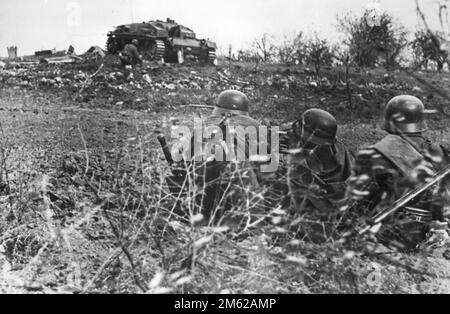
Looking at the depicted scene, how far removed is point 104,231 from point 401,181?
221cm

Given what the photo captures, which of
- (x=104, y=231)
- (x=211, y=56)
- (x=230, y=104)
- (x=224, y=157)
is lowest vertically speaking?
(x=104, y=231)

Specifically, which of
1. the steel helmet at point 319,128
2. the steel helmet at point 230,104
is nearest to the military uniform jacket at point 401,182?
the steel helmet at point 319,128

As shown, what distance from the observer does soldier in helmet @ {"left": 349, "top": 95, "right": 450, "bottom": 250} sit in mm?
3758

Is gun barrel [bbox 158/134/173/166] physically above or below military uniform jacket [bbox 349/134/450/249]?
above

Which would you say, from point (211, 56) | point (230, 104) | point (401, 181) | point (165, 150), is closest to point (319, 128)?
point (401, 181)

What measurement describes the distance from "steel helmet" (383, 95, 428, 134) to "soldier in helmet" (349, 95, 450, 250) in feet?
0.66

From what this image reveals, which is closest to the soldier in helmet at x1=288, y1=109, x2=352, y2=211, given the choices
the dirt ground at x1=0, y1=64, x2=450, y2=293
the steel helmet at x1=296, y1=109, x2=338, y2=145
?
the steel helmet at x1=296, y1=109, x2=338, y2=145

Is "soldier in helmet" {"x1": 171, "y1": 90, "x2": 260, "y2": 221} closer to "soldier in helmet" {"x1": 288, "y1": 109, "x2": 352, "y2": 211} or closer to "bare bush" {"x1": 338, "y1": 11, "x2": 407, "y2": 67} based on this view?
"soldier in helmet" {"x1": 288, "y1": 109, "x2": 352, "y2": 211}

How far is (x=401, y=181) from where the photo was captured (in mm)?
3756

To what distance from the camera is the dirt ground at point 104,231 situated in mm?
2973

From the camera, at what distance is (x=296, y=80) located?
13.8 metres

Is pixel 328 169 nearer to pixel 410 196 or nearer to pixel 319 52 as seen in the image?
pixel 410 196

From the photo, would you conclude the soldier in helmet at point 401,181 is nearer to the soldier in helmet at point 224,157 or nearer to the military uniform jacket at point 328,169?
the military uniform jacket at point 328,169

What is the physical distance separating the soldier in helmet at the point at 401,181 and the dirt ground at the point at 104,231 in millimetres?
207
